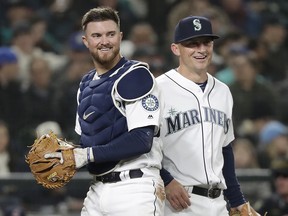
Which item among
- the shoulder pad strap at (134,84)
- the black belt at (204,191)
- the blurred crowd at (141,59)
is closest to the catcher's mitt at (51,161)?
the shoulder pad strap at (134,84)

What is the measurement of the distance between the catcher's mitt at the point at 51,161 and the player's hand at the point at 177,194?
67 cm

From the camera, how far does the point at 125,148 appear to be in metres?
4.97

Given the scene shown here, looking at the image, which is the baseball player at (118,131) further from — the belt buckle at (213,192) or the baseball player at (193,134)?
the belt buckle at (213,192)

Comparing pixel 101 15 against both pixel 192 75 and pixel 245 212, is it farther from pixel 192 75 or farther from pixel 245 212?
pixel 245 212

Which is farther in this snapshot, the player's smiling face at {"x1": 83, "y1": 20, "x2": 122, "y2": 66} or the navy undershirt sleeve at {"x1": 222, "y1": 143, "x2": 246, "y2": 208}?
the navy undershirt sleeve at {"x1": 222, "y1": 143, "x2": 246, "y2": 208}

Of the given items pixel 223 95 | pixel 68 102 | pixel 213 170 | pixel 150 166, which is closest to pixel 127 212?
pixel 150 166

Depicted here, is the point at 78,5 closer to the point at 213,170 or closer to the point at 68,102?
the point at 68,102

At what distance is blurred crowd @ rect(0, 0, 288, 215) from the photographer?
8.63 m

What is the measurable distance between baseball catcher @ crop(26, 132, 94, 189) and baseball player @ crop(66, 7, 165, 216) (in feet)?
0.05

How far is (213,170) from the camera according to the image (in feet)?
18.2

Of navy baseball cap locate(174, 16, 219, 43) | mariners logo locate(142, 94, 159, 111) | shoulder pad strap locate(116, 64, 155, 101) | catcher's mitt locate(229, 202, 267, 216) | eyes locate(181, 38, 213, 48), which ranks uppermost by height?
navy baseball cap locate(174, 16, 219, 43)

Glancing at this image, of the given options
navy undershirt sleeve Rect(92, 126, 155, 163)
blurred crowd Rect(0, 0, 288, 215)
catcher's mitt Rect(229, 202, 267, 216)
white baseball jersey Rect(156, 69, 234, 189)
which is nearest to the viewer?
navy undershirt sleeve Rect(92, 126, 155, 163)

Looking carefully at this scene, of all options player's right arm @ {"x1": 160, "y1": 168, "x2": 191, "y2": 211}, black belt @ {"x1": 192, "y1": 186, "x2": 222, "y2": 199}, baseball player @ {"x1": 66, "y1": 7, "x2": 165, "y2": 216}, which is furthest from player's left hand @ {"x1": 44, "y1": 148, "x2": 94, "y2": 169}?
black belt @ {"x1": 192, "y1": 186, "x2": 222, "y2": 199}

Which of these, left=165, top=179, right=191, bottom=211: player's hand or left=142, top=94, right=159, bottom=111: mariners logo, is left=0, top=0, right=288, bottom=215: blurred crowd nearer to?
left=165, top=179, right=191, bottom=211: player's hand
